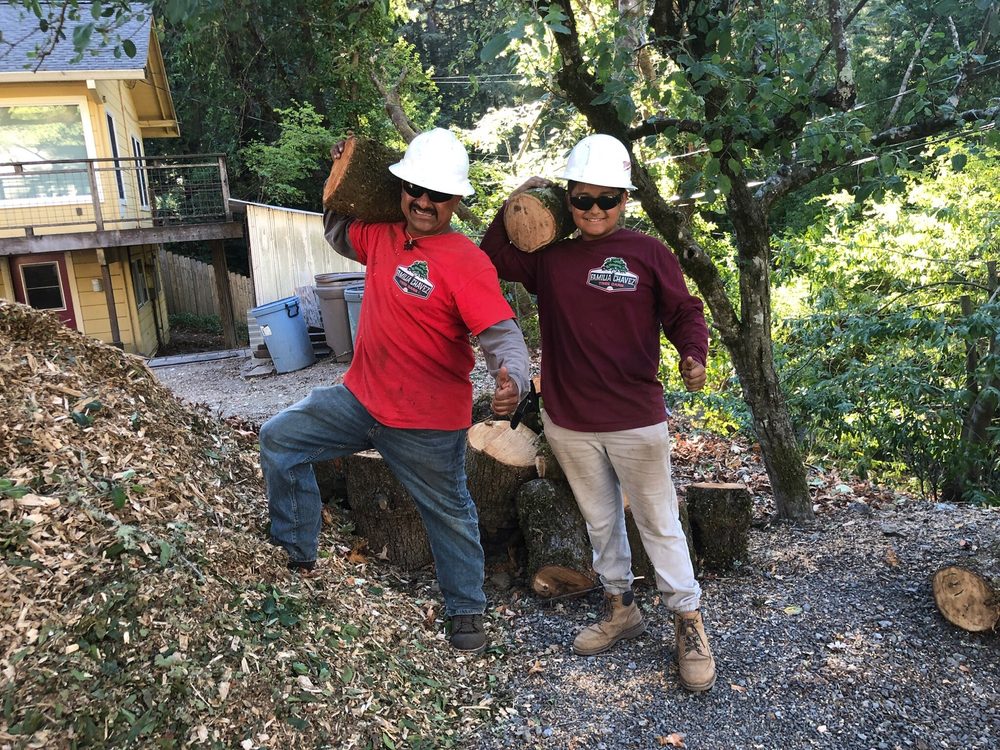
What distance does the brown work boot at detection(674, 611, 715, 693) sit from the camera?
10.3ft

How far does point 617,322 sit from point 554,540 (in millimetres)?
1283

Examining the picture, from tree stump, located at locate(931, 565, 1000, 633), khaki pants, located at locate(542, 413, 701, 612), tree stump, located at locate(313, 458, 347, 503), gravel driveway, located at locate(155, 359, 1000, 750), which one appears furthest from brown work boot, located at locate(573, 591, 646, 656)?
tree stump, located at locate(313, 458, 347, 503)

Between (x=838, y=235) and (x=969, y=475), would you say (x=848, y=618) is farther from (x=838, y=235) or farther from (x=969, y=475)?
(x=838, y=235)

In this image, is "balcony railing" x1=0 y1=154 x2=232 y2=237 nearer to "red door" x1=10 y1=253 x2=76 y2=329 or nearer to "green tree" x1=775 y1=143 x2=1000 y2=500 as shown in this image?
"red door" x1=10 y1=253 x2=76 y2=329

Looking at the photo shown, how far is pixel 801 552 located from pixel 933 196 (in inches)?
274

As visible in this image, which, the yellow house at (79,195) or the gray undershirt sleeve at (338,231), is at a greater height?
the yellow house at (79,195)

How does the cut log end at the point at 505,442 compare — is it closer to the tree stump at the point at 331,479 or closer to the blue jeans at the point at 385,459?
the blue jeans at the point at 385,459

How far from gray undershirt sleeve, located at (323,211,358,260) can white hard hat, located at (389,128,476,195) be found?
413mm

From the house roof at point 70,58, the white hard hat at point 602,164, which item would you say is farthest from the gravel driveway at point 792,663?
the house roof at point 70,58

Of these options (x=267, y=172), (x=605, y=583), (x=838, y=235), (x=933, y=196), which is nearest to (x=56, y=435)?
(x=605, y=583)

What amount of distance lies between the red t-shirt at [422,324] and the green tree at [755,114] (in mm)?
904

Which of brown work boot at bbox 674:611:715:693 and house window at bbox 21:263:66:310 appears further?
house window at bbox 21:263:66:310

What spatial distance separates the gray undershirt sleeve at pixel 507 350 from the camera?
299 centimetres

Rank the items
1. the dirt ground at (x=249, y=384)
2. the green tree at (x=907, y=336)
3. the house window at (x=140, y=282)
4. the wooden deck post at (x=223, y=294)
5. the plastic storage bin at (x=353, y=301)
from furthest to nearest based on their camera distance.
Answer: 1. the house window at (x=140, y=282)
2. the wooden deck post at (x=223, y=294)
3. the plastic storage bin at (x=353, y=301)
4. the dirt ground at (x=249, y=384)
5. the green tree at (x=907, y=336)
